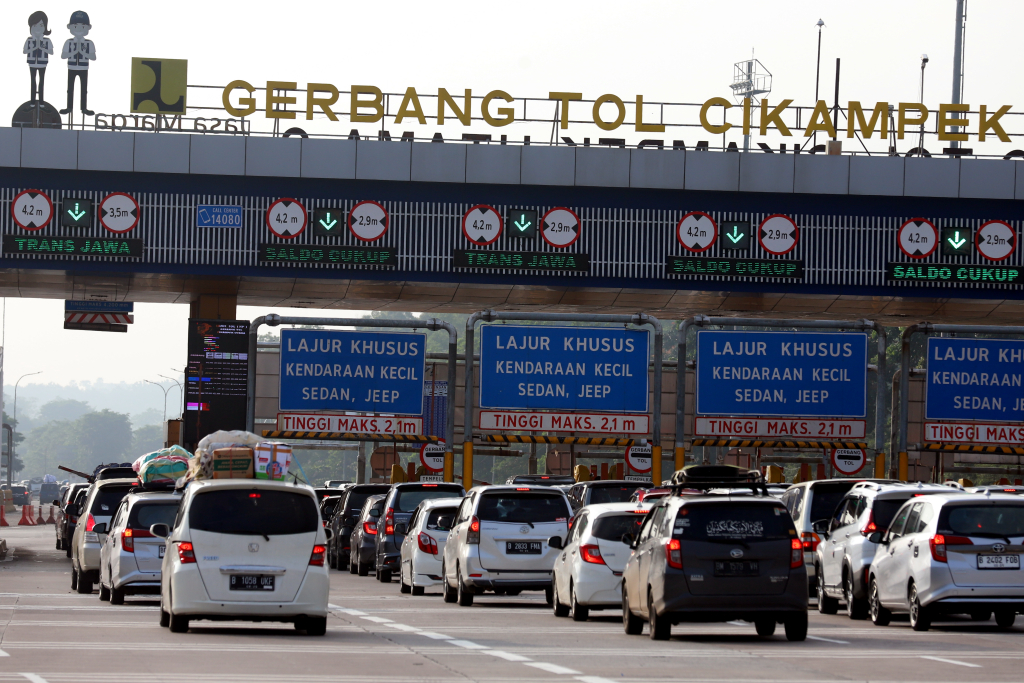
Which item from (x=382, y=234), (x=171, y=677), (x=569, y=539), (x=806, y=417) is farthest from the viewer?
(x=382, y=234)

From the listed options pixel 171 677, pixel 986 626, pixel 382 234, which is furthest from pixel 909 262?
pixel 171 677

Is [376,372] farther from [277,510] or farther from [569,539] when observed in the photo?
[277,510]

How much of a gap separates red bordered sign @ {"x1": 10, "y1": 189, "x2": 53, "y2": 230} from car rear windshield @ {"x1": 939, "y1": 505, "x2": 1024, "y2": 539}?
81.1 ft

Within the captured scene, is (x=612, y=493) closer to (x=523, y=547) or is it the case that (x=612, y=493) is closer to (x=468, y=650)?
(x=523, y=547)

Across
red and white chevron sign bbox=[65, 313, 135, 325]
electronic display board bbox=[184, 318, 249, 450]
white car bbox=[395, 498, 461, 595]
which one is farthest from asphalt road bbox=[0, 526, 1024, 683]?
red and white chevron sign bbox=[65, 313, 135, 325]

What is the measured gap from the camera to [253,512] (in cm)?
1678

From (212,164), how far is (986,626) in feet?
75.2

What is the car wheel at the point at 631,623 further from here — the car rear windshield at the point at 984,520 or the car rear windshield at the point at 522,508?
the car rear windshield at the point at 522,508

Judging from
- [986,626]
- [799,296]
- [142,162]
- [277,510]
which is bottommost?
[986,626]

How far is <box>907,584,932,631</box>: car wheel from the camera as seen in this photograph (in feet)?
59.5

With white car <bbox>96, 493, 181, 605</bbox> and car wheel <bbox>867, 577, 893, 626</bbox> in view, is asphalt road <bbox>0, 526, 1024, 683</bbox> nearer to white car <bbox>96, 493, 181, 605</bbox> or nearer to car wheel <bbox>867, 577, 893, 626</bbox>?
car wheel <bbox>867, 577, 893, 626</bbox>

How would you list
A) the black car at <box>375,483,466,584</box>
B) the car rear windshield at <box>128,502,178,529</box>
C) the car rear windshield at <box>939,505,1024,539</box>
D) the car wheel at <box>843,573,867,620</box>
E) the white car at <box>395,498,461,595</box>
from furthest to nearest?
the black car at <box>375,483,466,584</box>, the white car at <box>395,498,461,595</box>, the car rear windshield at <box>128,502,178,529</box>, the car wheel at <box>843,573,867,620</box>, the car rear windshield at <box>939,505,1024,539</box>

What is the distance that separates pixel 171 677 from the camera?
39.9 feet

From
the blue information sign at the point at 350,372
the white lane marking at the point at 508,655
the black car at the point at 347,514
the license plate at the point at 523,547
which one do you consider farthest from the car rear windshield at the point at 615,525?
the blue information sign at the point at 350,372
